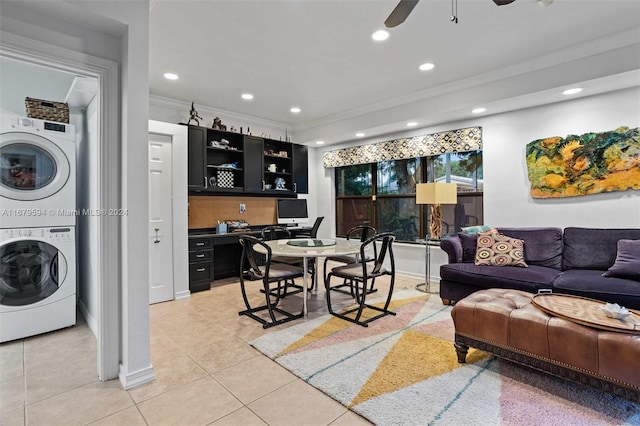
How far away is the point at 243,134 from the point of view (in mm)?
4996

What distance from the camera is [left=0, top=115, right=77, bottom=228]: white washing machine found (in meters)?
2.60

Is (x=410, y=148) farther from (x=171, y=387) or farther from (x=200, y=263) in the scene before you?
(x=171, y=387)

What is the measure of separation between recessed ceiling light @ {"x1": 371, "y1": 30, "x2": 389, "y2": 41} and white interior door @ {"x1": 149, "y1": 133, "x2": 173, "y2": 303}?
2744 millimetres

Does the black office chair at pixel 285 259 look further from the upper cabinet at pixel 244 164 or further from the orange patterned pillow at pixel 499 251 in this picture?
the orange patterned pillow at pixel 499 251

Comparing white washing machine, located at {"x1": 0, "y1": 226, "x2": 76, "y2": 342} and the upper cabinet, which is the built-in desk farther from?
white washing machine, located at {"x1": 0, "y1": 226, "x2": 76, "y2": 342}

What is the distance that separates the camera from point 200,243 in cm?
423

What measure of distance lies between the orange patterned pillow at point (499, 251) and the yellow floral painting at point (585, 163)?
2.61ft

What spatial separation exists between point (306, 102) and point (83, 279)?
11.7 feet

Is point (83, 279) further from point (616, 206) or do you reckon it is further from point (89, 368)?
point (616, 206)

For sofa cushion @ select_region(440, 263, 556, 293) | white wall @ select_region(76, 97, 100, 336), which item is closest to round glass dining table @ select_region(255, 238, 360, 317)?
sofa cushion @ select_region(440, 263, 556, 293)

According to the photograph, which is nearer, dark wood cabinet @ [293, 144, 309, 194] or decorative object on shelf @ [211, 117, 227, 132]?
decorative object on shelf @ [211, 117, 227, 132]

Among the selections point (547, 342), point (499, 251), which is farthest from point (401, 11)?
point (499, 251)

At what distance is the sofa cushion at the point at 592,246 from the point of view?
3000mm

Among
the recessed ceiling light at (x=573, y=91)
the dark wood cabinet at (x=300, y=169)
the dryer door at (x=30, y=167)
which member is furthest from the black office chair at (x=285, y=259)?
the recessed ceiling light at (x=573, y=91)
